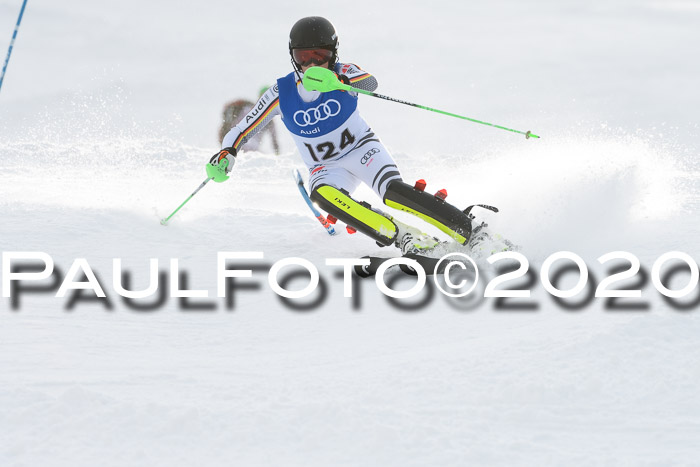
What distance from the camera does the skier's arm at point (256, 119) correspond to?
4934mm

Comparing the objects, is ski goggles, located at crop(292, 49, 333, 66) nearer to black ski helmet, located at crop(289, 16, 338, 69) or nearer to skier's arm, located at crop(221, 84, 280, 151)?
black ski helmet, located at crop(289, 16, 338, 69)

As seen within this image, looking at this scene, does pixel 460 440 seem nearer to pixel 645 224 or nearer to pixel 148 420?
pixel 148 420

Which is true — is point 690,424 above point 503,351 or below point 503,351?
below

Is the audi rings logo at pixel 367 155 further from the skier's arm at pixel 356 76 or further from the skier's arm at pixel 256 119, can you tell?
the skier's arm at pixel 256 119

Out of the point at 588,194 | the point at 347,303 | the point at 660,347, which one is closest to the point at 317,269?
the point at 347,303

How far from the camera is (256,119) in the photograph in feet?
16.5

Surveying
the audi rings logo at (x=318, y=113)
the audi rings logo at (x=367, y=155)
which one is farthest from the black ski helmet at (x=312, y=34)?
the audi rings logo at (x=367, y=155)

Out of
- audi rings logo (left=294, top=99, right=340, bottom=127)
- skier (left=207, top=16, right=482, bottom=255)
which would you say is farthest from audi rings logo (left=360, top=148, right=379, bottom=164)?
audi rings logo (left=294, top=99, right=340, bottom=127)

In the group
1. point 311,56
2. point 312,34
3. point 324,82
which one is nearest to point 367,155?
point 324,82

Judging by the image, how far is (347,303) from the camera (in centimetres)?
385

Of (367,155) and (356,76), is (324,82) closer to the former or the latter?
(356,76)

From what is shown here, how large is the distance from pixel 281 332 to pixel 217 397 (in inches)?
40.9

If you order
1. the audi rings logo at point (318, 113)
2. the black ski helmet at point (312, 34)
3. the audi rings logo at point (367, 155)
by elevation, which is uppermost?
the black ski helmet at point (312, 34)

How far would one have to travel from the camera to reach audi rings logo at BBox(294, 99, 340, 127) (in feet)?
15.9
